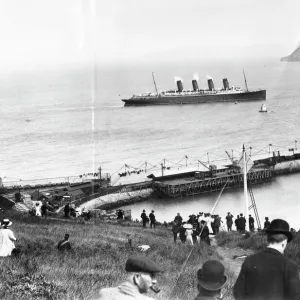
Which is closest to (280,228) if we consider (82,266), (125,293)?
(125,293)

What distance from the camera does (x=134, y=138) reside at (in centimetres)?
5928

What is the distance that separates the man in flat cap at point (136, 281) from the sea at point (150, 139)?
2461 cm

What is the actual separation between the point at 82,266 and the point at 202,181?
3326cm

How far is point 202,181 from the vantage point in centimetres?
4094

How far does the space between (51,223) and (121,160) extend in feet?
115

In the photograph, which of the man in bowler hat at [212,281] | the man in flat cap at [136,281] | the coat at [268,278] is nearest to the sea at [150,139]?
the coat at [268,278]

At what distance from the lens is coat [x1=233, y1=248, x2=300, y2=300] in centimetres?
322

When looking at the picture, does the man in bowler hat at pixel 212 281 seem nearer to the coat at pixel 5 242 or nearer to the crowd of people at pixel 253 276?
the crowd of people at pixel 253 276

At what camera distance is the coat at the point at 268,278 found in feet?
10.6

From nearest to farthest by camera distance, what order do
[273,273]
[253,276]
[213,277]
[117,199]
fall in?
[213,277] < [273,273] < [253,276] < [117,199]

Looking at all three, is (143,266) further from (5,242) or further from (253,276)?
(5,242)

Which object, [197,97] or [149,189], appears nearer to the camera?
[149,189]

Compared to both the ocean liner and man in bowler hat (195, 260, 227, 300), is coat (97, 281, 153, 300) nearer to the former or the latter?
man in bowler hat (195, 260, 227, 300)

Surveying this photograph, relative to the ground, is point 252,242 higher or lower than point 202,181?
higher
